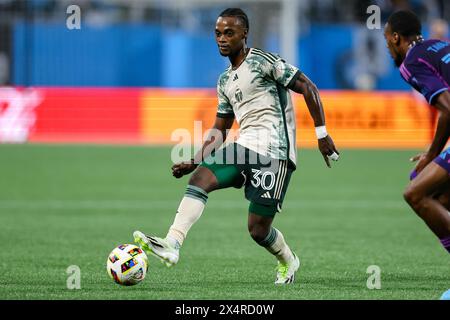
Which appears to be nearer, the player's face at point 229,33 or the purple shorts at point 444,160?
the purple shorts at point 444,160

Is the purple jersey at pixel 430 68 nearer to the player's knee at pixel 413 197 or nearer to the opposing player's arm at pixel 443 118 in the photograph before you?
the opposing player's arm at pixel 443 118

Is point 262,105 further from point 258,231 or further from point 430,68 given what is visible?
point 430,68

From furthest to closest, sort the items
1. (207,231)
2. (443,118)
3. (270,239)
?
(207,231) < (270,239) < (443,118)

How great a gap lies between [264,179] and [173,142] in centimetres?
1845

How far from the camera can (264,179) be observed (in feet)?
28.6

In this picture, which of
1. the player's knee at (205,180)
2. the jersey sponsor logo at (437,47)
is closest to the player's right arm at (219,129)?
the player's knee at (205,180)

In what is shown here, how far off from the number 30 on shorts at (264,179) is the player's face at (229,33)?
111 cm

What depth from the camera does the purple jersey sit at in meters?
7.52

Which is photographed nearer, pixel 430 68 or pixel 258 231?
pixel 430 68

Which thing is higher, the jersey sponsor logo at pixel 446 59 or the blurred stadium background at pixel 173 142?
the jersey sponsor logo at pixel 446 59

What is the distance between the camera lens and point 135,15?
32562 millimetres

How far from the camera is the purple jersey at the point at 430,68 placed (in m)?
7.52

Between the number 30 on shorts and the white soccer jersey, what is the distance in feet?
0.56

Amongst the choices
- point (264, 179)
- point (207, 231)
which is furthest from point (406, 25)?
point (207, 231)
